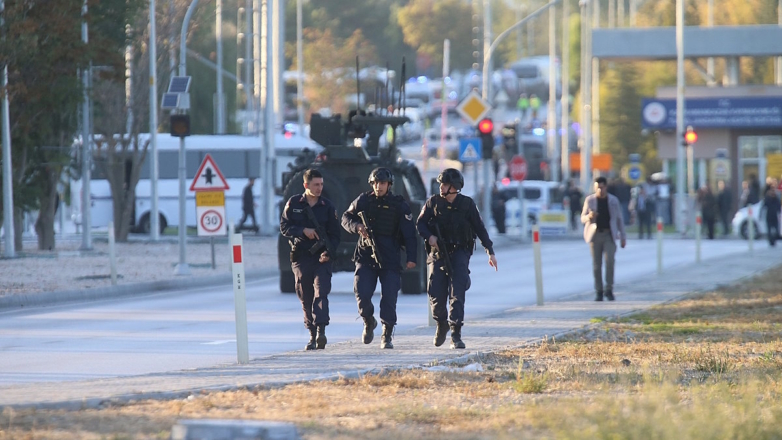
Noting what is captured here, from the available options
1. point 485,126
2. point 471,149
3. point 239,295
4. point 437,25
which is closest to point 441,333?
point 239,295

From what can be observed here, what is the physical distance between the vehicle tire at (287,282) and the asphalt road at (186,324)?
1.14 feet

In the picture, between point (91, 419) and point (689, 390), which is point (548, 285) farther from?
point (91, 419)

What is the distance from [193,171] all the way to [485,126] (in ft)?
57.5

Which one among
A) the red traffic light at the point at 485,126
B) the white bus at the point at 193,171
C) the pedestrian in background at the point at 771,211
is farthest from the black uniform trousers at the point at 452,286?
the white bus at the point at 193,171

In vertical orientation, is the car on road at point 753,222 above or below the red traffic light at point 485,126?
below

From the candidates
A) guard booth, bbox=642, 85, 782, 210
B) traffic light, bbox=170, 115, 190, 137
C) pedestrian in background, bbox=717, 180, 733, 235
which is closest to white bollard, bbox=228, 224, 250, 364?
traffic light, bbox=170, 115, 190, 137

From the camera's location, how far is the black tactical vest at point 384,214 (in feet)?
41.1

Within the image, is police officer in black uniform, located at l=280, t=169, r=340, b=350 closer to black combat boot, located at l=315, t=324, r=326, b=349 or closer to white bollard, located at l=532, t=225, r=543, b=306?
black combat boot, located at l=315, t=324, r=326, b=349

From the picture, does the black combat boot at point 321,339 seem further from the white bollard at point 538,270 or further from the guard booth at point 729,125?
the guard booth at point 729,125

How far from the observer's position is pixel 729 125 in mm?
51688

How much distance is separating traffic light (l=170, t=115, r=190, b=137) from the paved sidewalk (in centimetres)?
846

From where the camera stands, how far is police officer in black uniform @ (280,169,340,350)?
41.3ft

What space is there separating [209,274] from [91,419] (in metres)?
17.3

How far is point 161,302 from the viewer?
20109 millimetres
